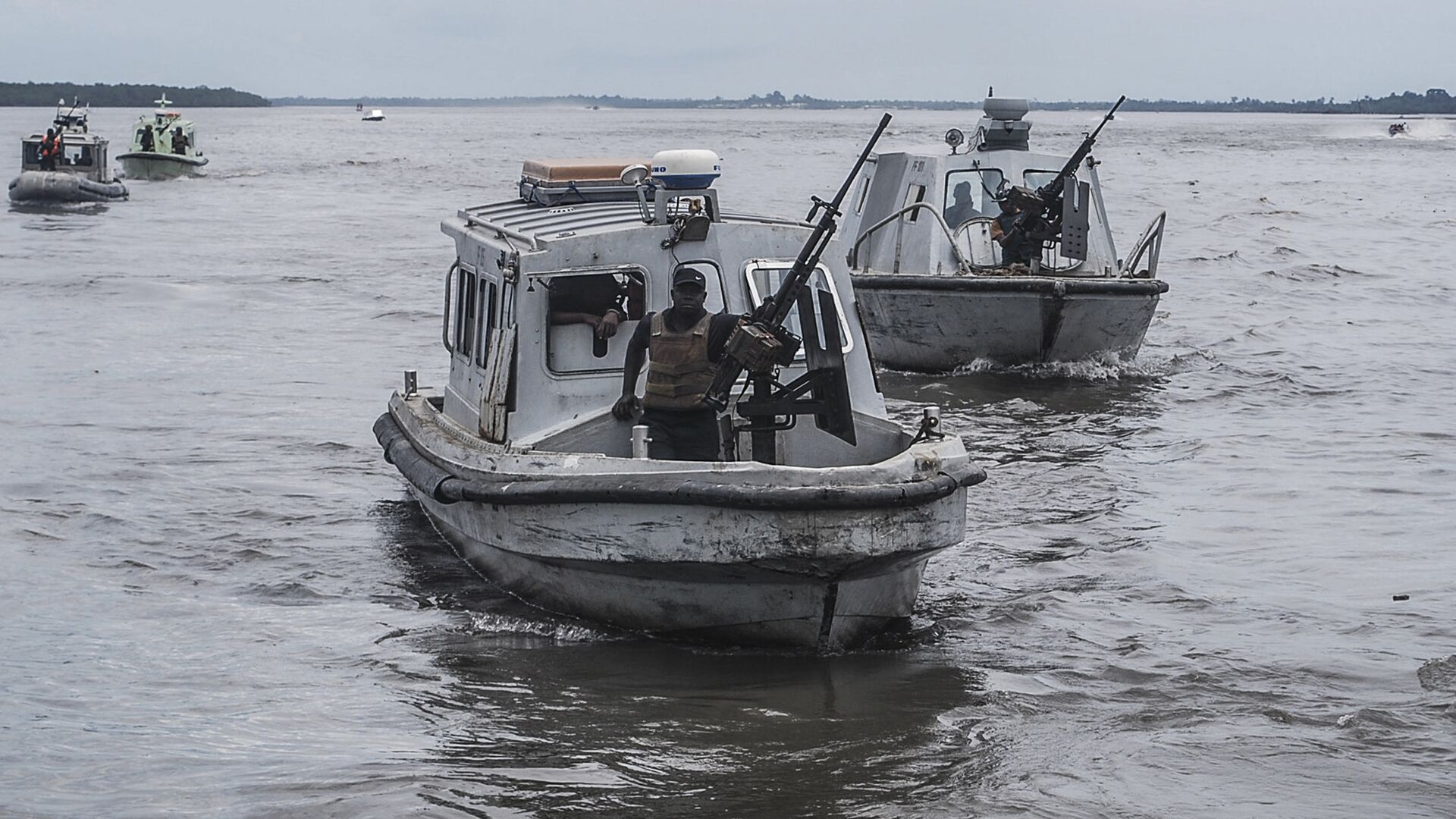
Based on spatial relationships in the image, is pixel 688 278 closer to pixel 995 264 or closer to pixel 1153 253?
pixel 995 264

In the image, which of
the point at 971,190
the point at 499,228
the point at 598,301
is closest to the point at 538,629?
the point at 598,301

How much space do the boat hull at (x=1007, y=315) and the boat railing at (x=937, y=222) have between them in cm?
26

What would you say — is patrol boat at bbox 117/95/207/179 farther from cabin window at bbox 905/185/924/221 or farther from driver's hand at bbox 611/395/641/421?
driver's hand at bbox 611/395/641/421

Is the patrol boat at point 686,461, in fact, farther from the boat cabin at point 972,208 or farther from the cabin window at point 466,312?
the boat cabin at point 972,208

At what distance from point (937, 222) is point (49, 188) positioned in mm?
28795

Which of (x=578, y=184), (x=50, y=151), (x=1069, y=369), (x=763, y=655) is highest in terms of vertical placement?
(x=578, y=184)

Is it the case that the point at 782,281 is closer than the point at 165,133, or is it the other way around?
the point at 782,281

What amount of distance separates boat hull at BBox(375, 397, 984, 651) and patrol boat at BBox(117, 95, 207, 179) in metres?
45.5

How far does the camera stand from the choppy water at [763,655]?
679 centimetres

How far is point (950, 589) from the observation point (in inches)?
380

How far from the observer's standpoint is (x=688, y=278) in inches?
337

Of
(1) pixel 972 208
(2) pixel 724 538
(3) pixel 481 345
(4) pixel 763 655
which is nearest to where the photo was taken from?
(2) pixel 724 538

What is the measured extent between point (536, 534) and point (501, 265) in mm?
1671

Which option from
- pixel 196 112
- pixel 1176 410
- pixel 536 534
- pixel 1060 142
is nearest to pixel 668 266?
pixel 536 534
